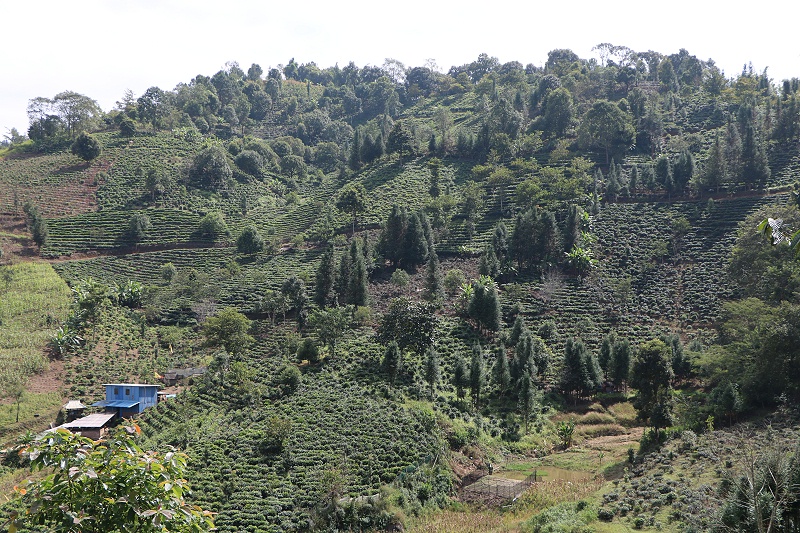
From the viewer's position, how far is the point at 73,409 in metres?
35.5

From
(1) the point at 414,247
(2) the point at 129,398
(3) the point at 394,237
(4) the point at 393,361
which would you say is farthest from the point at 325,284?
(2) the point at 129,398

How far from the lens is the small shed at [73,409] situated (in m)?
35.4

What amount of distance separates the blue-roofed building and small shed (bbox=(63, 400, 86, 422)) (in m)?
0.81

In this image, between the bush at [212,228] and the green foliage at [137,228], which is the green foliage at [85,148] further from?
the bush at [212,228]

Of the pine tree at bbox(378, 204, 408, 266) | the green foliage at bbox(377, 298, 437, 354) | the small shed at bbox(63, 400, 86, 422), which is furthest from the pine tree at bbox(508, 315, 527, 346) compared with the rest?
the small shed at bbox(63, 400, 86, 422)

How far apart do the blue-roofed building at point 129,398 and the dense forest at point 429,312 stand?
6.97 feet

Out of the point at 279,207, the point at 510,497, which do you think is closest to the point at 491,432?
the point at 510,497

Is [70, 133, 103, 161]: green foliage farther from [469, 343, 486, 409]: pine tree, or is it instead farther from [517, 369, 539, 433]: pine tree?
[517, 369, 539, 433]: pine tree

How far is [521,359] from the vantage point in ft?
133

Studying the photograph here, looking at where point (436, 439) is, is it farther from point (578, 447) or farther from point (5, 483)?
point (5, 483)

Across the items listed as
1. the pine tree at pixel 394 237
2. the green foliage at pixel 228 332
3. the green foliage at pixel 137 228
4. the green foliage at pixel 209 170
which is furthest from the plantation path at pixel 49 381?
the green foliage at pixel 209 170

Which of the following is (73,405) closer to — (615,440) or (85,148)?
(615,440)

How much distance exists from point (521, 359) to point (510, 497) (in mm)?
15260

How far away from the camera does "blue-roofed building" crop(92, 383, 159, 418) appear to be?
3575 cm
